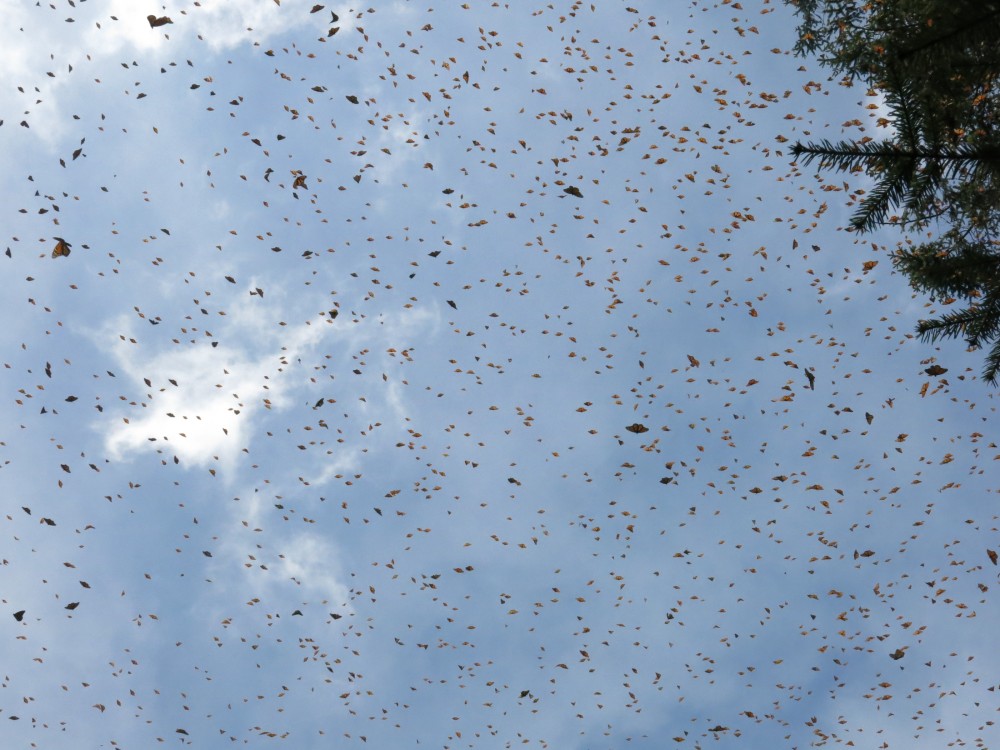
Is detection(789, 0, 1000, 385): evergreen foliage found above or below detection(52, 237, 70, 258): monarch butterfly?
below

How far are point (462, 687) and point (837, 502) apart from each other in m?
10.3

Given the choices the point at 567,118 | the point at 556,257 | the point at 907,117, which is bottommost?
the point at 907,117

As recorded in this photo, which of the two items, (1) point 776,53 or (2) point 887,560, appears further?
(2) point 887,560

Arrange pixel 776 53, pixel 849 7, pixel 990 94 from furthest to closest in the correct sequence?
pixel 776 53
pixel 849 7
pixel 990 94

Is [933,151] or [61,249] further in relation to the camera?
[61,249]

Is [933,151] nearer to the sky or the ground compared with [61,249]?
nearer to the ground

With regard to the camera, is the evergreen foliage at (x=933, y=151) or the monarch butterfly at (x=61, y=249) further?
the monarch butterfly at (x=61, y=249)

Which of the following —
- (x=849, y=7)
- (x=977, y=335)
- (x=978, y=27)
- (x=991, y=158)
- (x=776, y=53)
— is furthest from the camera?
(x=776, y=53)

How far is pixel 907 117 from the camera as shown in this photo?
4367 millimetres

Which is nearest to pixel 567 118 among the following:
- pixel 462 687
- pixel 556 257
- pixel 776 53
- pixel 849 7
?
pixel 556 257

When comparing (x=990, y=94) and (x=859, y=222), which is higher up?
(x=990, y=94)

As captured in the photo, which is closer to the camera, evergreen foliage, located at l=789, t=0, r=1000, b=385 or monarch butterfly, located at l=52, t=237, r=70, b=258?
evergreen foliage, located at l=789, t=0, r=1000, b=385

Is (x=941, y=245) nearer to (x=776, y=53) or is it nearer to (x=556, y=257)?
(x=776, y=53)

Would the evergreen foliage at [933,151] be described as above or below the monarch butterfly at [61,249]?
below
